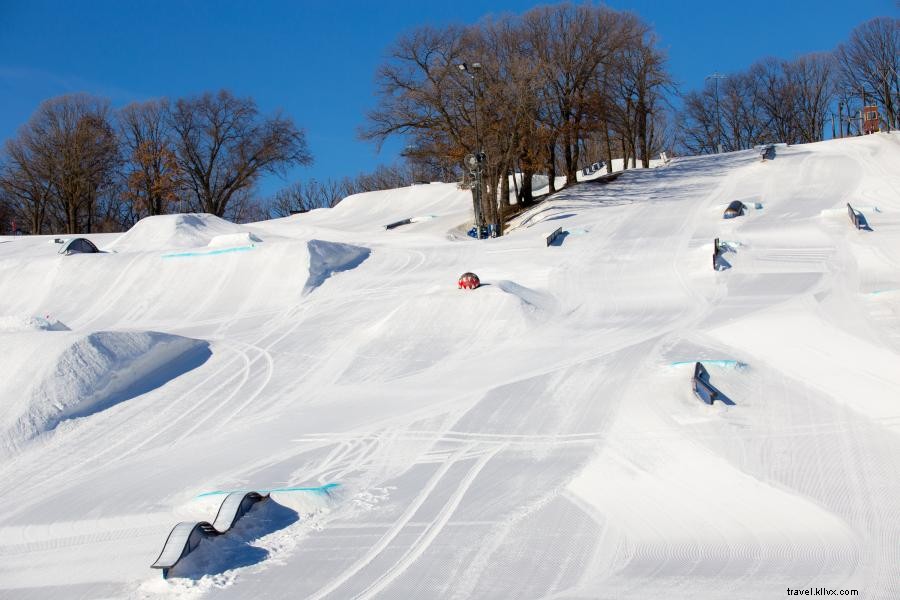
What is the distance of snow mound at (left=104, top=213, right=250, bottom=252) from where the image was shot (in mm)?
25062

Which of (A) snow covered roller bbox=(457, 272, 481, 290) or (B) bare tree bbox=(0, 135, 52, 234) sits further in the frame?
(B) bare tree bbox=(0, 135, 52, 234)

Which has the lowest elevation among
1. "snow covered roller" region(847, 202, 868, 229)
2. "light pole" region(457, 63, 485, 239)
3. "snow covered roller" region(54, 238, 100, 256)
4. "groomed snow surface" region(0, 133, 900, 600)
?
"groomed snow surface" region(0, 133, 900, 600)

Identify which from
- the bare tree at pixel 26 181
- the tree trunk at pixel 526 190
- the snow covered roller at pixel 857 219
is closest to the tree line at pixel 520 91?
the tree trunk at pixel 526 190

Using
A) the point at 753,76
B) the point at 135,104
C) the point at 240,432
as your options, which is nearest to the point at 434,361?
the point at 240,432

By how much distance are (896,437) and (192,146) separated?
47.2m

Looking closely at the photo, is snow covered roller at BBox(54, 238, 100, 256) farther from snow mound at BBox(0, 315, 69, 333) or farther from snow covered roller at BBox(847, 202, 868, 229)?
snow covered roller at BBox(847, 202, 868, 229)

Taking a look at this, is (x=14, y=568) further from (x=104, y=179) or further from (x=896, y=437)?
(x=104, y=179)

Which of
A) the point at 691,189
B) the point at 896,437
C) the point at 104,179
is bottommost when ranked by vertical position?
the point at 896,437

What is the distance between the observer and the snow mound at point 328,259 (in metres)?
18.5

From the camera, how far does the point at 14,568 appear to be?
6477 millimetres

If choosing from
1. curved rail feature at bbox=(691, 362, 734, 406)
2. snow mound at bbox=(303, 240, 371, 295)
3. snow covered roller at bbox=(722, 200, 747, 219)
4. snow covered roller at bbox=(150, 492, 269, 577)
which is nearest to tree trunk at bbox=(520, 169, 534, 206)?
snow covered roller at bbox=(722, 200, 747, 219)

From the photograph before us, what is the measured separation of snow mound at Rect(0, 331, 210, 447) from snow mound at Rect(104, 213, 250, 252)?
12451 mm

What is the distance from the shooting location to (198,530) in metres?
6.08

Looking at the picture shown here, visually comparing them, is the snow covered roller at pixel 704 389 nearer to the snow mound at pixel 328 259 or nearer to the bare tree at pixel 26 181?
the snow mound at pixel 328 259
